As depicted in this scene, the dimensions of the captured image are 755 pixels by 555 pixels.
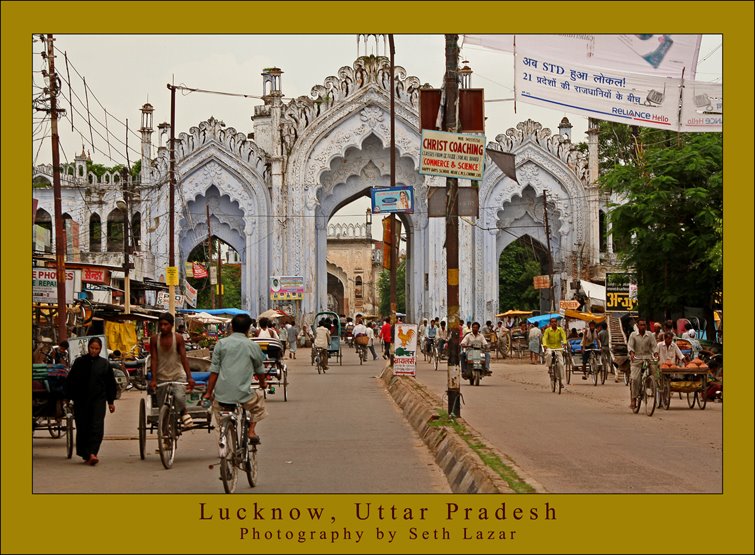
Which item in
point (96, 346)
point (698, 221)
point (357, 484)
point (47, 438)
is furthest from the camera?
point (698, 221)

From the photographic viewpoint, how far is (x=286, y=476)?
10961mm

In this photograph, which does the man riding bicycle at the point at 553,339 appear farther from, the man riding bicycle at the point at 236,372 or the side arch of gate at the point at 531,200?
the side arch of gate at the point at 531,200

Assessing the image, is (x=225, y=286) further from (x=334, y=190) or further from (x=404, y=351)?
(x=404, y=351)

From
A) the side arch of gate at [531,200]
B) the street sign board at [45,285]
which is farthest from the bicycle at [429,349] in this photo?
the street sign board at [45,285]

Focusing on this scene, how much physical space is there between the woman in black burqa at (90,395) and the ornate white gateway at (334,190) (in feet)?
120

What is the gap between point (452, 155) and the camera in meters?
14.7

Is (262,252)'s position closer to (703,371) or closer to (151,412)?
(703,371)

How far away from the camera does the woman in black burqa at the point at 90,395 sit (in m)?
12.2

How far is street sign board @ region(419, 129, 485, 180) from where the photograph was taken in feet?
47.7

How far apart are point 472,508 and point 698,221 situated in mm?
22979

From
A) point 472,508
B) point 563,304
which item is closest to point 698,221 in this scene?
point 563,304

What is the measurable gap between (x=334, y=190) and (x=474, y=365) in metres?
27.3

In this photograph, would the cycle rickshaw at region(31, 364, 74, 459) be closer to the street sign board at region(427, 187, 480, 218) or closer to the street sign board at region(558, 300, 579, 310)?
the street sign board at region(427, 187, 480, 218)

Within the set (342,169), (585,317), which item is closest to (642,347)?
(585,317)
